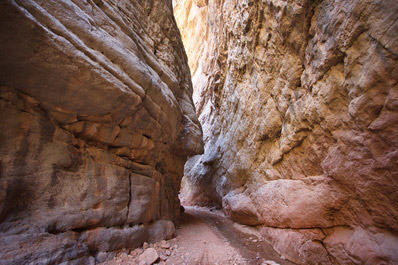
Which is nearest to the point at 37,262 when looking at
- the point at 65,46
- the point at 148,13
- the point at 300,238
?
the point at 65,46

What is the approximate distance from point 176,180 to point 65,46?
8.05 m

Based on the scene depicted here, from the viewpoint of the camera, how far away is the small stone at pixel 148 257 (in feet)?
15.7

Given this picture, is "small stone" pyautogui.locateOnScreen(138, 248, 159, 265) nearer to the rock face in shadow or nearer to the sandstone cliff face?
the rock face in shadow

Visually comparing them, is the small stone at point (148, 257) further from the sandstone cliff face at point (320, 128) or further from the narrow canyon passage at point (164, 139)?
the sandstone cliff face at point (320, 128)

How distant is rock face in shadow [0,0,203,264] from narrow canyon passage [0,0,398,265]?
3 centimetres

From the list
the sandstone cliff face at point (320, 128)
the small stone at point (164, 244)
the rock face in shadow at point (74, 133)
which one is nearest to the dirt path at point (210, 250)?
the small stone at point (164, 244)

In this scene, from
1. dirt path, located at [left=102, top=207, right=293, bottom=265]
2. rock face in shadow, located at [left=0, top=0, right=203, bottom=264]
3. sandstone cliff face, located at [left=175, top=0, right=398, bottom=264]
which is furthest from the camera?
dirt path, located at [left=102, top=207, right=293, bottom=265]

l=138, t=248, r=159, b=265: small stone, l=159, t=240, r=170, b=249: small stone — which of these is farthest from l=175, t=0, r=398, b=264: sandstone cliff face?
l=138, t=248, r=159, b=265: small stone

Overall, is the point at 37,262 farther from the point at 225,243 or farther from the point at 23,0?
the point at 225,243

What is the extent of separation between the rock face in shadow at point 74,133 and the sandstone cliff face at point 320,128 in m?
4.63

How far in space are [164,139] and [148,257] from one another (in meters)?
4.41

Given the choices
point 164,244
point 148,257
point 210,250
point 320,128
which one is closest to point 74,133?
point 148,257

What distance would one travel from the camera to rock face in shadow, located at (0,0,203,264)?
3.50m

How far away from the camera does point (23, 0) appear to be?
3328mm
